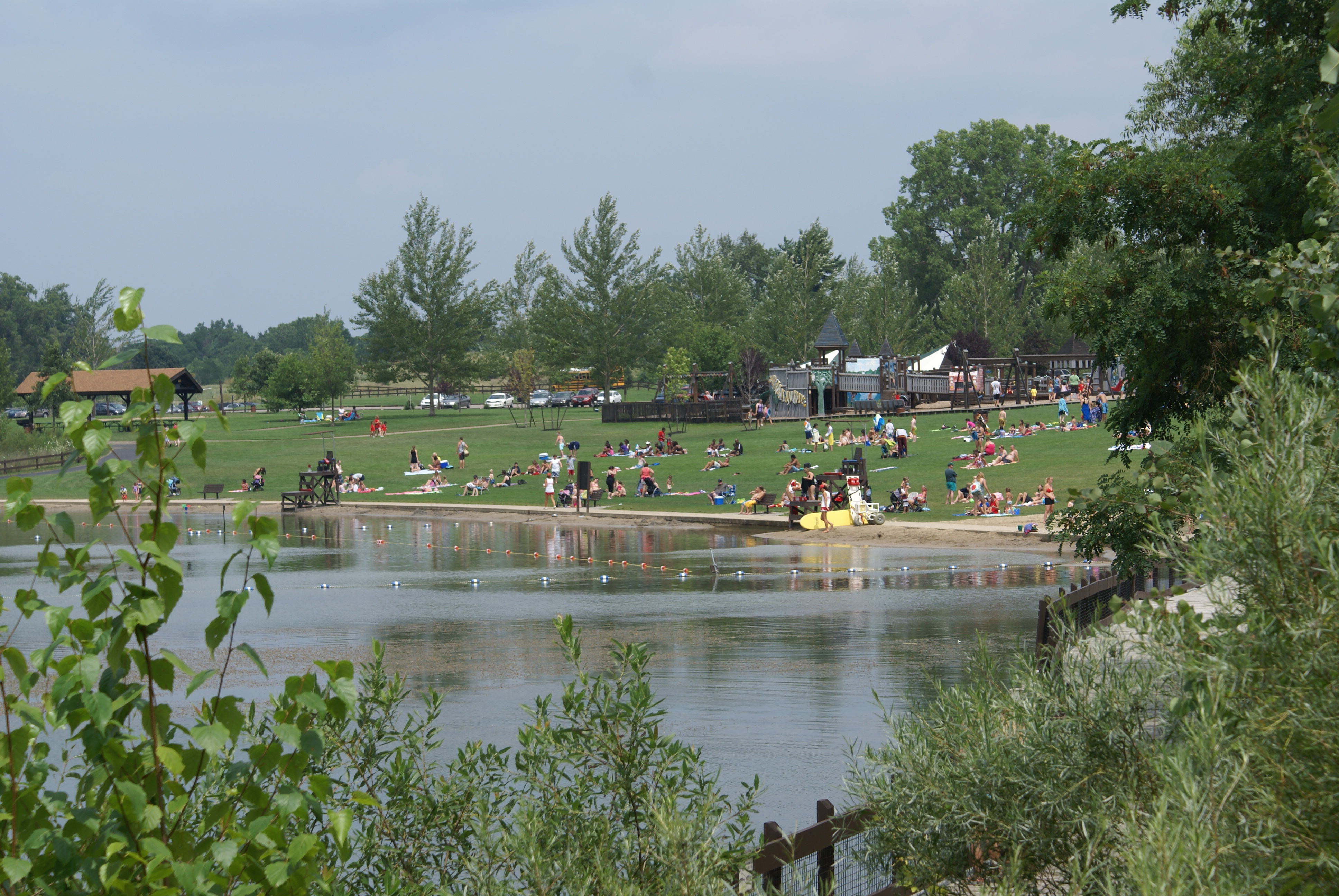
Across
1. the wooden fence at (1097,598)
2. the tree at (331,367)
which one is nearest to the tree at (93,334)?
the tree at (331,367)

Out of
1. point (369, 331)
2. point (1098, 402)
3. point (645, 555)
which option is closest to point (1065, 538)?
point (645, 555)

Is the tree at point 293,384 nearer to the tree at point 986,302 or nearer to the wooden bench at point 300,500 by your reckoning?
the wooden bench at point 300,500

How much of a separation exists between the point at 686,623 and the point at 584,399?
71.7 meters

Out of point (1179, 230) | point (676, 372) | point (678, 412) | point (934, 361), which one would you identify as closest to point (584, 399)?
point (676, 372)

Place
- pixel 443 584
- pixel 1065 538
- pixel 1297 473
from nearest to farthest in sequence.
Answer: pixel 1297 473, pixel 1065 538, pixel 443 584

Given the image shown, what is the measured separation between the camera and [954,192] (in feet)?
366

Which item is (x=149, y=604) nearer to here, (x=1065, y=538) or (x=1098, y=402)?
(x=1065, y=538)

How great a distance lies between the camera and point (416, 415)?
269 ft

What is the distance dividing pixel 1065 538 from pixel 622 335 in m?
72.5

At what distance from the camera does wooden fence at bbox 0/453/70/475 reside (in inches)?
2357

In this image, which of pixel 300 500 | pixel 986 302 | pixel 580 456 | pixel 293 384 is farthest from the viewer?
pixel 986 302

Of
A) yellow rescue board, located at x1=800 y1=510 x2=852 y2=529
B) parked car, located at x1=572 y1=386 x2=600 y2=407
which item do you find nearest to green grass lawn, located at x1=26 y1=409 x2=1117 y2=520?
yellow rescue board, located at x1=800 y1=510 x2=852 y2=529

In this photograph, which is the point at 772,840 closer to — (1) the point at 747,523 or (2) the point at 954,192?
(1) the point at 747,523

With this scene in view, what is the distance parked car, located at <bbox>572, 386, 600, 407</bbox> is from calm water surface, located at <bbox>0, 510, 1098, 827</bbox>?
Answer: 5218cm
